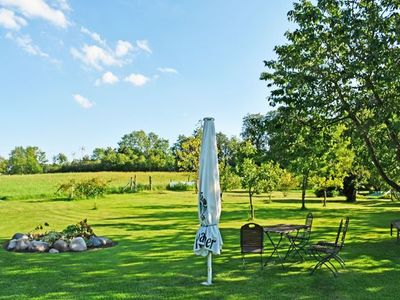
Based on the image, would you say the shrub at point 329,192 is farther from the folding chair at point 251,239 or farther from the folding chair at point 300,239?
the folding chair at point 251,239

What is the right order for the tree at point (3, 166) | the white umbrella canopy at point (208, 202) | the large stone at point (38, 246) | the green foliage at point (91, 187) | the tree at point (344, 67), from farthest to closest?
the tree at point (3, 166) → the green foliage at point (91, 187) → the large stone at point (38, 246) → the tree at point (344, 67) → the white umbrella canopy at point (208, 202)

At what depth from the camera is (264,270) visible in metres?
9.22

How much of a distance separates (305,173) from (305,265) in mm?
16305

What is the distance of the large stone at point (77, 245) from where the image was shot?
11648mm

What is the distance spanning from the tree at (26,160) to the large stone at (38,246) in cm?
8720

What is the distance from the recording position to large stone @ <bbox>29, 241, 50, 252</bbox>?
38.0ft

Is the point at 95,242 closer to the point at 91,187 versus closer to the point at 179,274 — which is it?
the point at 179,274

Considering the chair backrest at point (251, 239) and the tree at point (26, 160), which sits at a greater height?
the tree at point (26, 160)

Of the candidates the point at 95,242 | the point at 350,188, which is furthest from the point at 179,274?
the point at 350,188

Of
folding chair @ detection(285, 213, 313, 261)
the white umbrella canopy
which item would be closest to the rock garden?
the white umbrella canopy

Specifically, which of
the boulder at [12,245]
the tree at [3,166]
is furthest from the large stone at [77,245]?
the tree at [3,166]

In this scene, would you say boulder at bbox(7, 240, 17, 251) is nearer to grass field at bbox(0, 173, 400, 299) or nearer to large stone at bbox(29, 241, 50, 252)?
grass field at bbox(0, 173, 400, 299)

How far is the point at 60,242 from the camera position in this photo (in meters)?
11.8

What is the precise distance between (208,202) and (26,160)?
98794mm
